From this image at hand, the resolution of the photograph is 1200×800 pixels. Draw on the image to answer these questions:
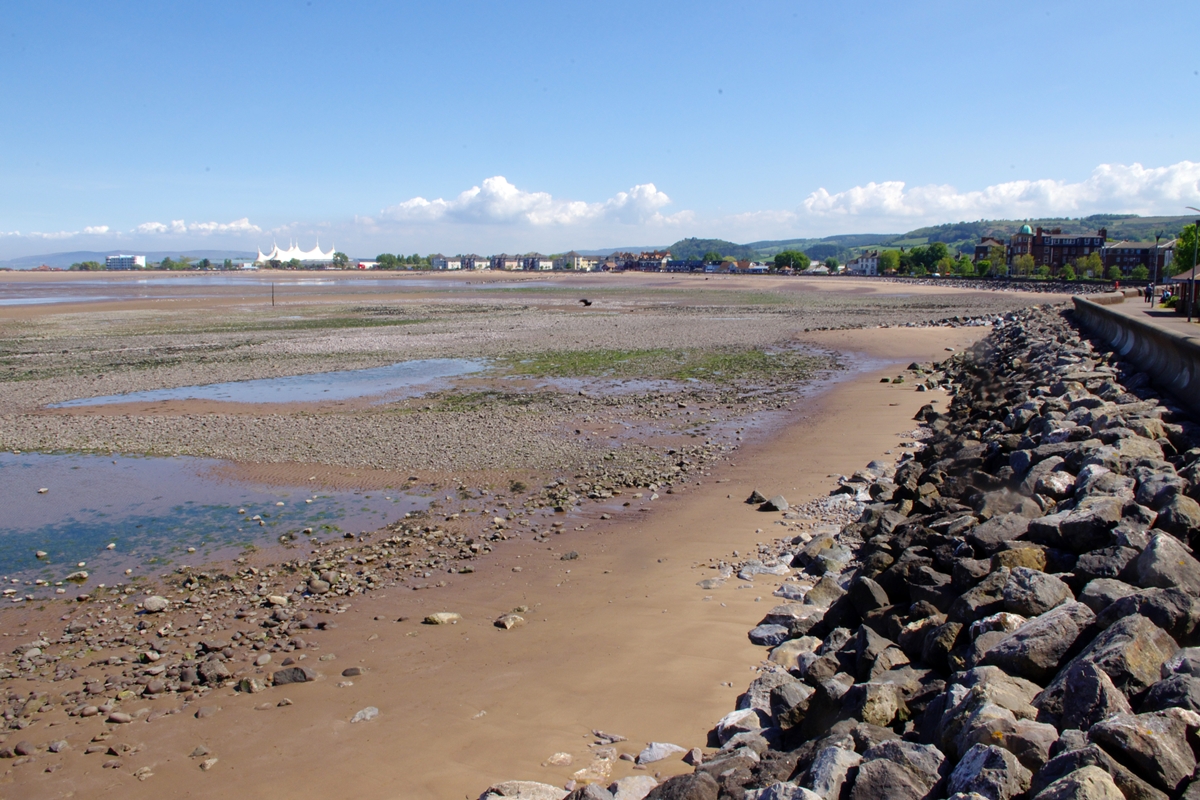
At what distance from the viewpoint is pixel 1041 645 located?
434 centimetres

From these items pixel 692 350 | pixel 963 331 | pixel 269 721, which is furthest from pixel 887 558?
pixel 963 331

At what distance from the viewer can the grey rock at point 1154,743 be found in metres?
3.17

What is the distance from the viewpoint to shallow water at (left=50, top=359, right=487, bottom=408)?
20.5 m

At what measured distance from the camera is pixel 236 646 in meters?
7.14

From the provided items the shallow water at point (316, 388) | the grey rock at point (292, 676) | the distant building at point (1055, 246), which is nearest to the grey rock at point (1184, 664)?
the grey rock at point (292, 676)

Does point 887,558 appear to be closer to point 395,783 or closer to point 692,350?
point 395,783

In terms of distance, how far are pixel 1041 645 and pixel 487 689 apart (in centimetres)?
392

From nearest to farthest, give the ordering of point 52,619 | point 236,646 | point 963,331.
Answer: point 236,646, point 52,619, point 963,331

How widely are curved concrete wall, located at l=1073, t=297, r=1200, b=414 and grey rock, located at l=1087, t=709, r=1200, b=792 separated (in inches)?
378

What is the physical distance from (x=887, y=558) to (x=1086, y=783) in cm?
435

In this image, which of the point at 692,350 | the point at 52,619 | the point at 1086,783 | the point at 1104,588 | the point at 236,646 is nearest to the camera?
the point at 1086,783

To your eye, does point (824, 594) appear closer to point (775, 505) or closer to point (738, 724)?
point (738, 724)

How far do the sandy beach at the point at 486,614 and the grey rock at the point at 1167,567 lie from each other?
2.80 meters

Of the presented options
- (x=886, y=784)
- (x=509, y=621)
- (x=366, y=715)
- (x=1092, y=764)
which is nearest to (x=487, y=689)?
(x=366, y=715)
